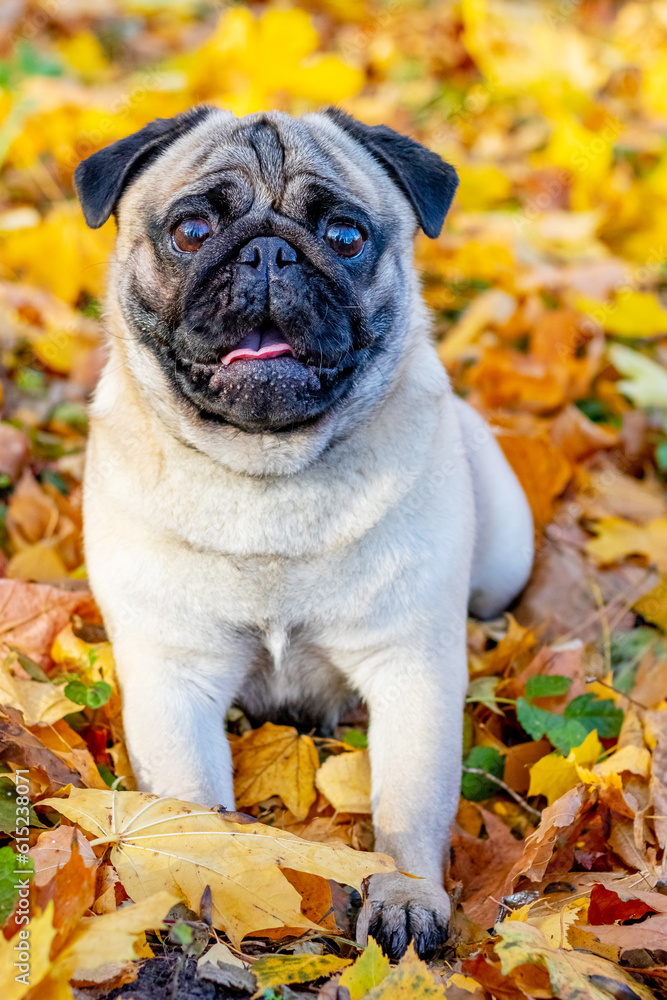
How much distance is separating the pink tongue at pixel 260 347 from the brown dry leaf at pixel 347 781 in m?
1.20

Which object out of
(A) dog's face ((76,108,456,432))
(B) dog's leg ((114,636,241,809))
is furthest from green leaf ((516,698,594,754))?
(A) dog's face ((76,108,456,432))

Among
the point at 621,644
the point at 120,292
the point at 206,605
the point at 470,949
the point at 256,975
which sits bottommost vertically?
the point at 621,644

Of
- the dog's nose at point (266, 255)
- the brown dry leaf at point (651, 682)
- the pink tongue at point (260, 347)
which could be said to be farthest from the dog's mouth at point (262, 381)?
the brown dry leaf at point (651, 682)

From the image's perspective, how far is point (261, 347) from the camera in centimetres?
237

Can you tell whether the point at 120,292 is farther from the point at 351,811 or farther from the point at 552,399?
the point at 552,399

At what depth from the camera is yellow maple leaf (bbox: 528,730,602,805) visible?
2.48m

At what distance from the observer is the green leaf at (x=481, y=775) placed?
2.70 metres

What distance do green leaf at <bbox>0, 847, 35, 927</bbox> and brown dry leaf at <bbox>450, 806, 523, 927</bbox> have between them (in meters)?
1.10

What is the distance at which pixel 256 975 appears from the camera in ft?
6.10

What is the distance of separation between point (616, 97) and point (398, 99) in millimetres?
1702

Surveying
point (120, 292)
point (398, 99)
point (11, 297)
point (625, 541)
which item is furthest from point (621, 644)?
point (398, 99)

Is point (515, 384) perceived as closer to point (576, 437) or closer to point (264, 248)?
point (576, 437)

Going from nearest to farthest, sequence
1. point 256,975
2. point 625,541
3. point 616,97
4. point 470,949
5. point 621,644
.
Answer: point 256,975, point 470,949, point 621,644, point 625,541, point 616,97

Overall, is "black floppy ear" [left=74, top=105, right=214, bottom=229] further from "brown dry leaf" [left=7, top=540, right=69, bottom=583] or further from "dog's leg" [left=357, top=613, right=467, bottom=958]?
"dog's leg" [left=357, top=613, right=467, bottom=958]
